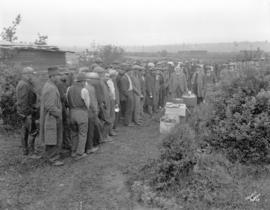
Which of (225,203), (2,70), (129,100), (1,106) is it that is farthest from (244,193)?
(2,70)

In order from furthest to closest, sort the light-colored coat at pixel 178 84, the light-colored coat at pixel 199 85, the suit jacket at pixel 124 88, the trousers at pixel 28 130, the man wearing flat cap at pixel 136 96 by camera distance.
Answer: the light-colored coat at pixel 199 85 < the light-colored coat at pixel 178 84 < the man wearing flat cap at pixel 136 96 < the suit jacket at pixel 124 88 < the trousers at pixel 28 130

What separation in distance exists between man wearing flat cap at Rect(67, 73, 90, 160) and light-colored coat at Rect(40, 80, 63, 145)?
17.5 inches

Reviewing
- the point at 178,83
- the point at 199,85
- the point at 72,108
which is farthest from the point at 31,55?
the point at 72,108

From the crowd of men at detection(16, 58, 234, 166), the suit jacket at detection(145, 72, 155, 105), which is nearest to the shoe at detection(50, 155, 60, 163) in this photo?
the crowd of men at detection(16, 58, 234, 166)

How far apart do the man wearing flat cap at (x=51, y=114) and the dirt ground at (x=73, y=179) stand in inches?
22.7

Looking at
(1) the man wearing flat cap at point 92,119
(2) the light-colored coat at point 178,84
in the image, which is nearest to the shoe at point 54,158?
(1) the man wearing flat cap at point 92,119

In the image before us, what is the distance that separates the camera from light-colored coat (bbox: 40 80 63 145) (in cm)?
704

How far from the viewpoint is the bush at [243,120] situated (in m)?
6.68

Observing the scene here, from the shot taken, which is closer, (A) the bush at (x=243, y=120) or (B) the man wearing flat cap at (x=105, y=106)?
(A) the bush at (x=243, y=120)

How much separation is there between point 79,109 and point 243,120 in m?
3.53

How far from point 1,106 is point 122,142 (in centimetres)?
355

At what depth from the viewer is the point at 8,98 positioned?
9.54m

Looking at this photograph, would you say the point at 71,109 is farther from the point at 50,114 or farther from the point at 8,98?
the point at 8,98

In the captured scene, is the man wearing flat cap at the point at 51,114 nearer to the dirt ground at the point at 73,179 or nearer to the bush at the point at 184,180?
the dirt ground at the point at 73,179
